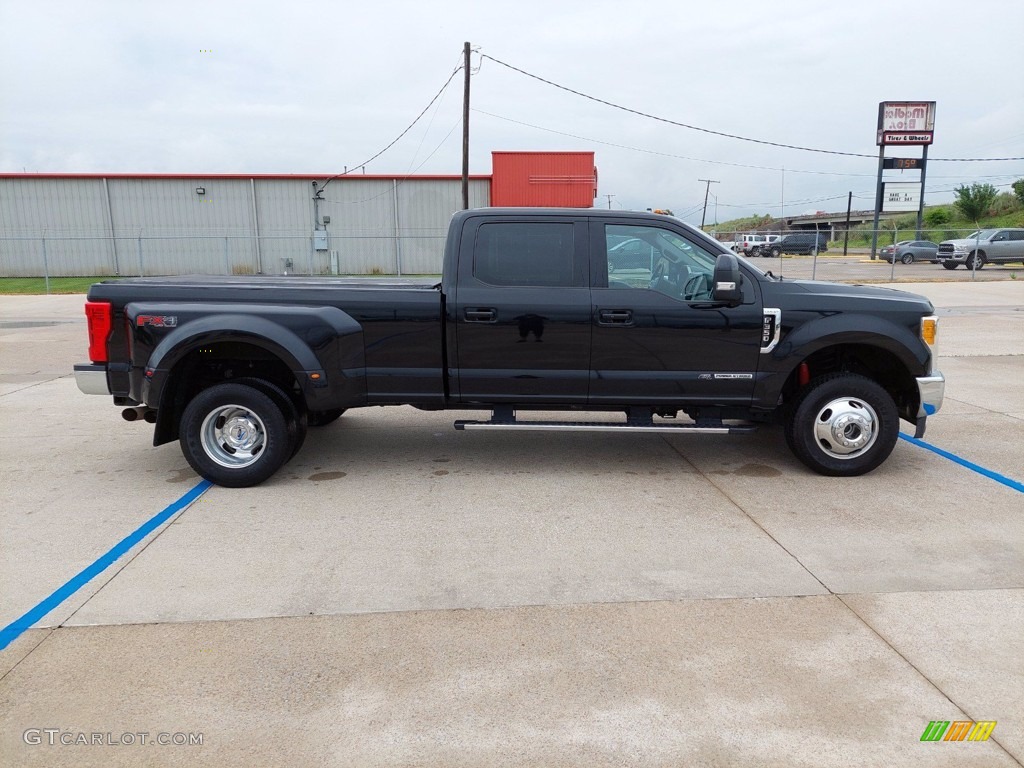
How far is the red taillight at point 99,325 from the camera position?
17.6 feet

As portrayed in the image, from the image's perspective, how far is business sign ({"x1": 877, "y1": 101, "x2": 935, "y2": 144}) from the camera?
127ft

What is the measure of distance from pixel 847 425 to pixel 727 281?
1.48 meters

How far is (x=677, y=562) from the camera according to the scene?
426 cm

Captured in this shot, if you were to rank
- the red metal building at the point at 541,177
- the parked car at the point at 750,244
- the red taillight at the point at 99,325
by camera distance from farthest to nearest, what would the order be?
1. the parked car at the point at 750,244
2. the red metal building at the point at 541,177
3. the red taillight at the point at 99,325

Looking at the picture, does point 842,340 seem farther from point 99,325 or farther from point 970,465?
point 99,325

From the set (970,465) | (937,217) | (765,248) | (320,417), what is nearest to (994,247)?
(765,248)

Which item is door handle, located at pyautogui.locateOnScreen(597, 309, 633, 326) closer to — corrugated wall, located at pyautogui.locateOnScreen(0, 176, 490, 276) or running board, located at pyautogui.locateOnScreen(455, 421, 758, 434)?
running board, located at pyautogui.locateOnScreen(455, 421, 758, 434)

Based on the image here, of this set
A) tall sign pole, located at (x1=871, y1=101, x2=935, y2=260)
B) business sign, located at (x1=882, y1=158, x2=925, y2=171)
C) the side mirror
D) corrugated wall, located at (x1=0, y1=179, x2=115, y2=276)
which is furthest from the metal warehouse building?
the side mirror

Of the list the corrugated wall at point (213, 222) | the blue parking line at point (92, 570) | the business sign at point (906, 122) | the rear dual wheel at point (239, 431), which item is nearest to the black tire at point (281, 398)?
the rear dual wheel at point (239, 431)

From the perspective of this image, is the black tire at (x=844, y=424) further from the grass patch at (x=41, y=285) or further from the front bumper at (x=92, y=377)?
the grass patch at (x=41, y=285)

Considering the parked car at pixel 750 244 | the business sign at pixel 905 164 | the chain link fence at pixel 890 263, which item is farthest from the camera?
the parked car at pixel 750 244

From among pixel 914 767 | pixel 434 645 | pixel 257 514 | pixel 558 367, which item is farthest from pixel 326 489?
pixel 914 767

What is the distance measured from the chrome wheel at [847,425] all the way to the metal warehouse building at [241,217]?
26.0 meters

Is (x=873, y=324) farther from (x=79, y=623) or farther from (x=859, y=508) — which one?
(x=79, y=623)
